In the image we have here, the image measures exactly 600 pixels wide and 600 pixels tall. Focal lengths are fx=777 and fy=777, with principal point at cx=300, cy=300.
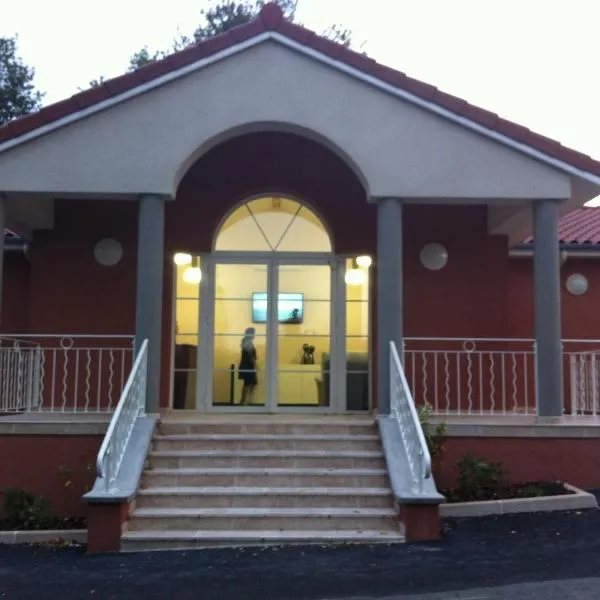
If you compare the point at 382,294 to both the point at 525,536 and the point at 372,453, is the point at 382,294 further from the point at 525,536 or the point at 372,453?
the point at 525,536

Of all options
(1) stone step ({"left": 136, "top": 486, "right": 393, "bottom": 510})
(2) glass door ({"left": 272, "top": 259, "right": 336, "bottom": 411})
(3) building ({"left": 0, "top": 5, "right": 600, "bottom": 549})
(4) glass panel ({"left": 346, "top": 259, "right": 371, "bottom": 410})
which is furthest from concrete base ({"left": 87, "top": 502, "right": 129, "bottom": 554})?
(4) glass panel ({"left": 346, "top": 259, "right": 371, "bottom": 410})

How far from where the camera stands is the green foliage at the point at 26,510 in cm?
760

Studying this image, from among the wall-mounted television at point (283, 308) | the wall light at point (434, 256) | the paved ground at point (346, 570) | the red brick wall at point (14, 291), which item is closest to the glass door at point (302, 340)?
the wall-mounted television at point (283, 308)

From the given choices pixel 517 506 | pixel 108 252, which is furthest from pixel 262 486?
pixel 108 252

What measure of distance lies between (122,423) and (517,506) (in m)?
4.02

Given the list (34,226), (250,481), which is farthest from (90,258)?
(250,481)

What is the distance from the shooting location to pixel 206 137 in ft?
29.5

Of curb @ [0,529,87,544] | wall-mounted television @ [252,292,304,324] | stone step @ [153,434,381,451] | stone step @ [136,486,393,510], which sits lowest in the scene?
curb @ [0,529,87,544]

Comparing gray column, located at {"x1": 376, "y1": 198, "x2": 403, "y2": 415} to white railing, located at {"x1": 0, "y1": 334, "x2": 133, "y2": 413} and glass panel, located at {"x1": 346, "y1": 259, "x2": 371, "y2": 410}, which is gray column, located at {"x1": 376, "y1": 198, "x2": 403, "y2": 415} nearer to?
glass panel, located at {"x1": 346, "y1": 259, "x2": 371, "y2": 410}

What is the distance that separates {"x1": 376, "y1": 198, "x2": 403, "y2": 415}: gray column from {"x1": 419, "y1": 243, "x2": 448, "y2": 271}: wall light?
2074 mm

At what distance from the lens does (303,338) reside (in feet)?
34.9

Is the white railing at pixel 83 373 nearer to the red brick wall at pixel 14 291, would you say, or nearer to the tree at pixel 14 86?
the red brick wall at pixel 14 291

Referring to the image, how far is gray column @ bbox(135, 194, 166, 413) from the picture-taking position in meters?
8.72

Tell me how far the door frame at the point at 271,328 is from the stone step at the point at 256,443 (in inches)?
81.8
